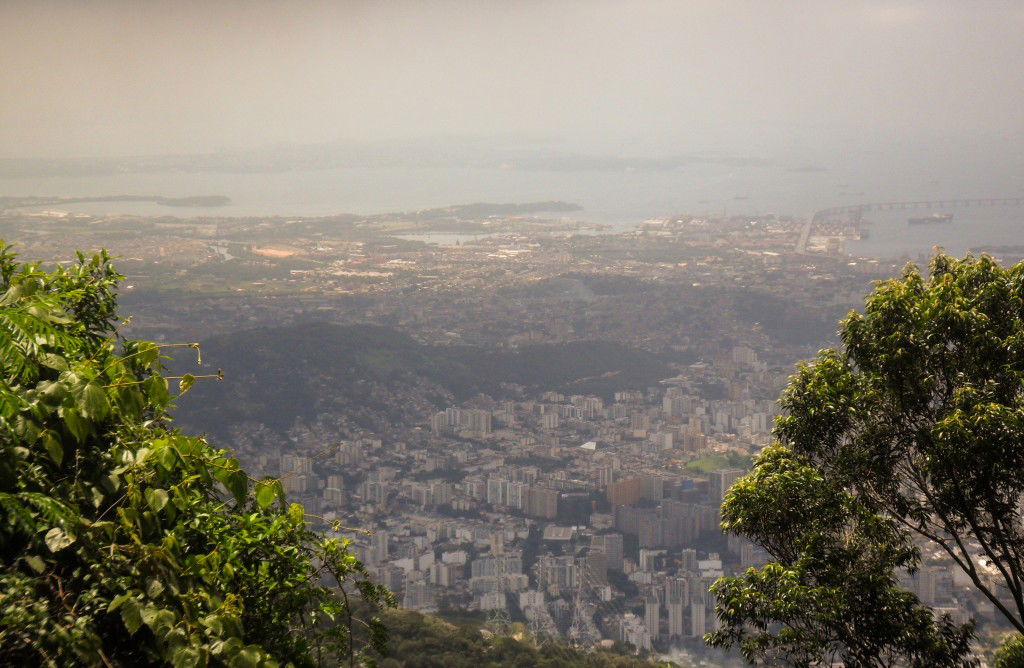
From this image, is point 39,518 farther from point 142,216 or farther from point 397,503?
point 142,216

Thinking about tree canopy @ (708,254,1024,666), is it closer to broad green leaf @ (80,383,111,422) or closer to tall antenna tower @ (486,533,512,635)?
broad green leaf @ (80,383,111,422)

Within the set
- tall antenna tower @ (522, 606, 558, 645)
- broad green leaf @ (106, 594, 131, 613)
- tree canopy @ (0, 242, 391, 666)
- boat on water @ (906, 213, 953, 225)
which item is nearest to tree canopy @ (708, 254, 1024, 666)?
tree canopy @ (0, 242, 391, 666)

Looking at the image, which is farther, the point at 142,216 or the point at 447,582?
the point at 142,216

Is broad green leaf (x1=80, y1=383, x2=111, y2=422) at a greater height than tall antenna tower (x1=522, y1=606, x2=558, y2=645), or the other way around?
broad green leaf (x1=80, y1=383, x2=111, y2=422)

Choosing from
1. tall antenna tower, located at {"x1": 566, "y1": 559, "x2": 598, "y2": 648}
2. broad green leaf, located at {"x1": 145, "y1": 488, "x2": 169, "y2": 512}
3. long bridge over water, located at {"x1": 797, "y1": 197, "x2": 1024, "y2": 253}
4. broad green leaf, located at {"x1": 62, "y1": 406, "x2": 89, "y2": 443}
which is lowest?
tall antenna tower, located at {"x1": 566, "y1": 559, "x2": 598, "y2": 648}

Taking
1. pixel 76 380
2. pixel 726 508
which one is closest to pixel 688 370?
pixel 726 508

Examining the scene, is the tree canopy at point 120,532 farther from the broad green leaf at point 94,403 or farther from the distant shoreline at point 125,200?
the distant shoreline at point 125,200

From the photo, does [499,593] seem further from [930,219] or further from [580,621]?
[930,219]
